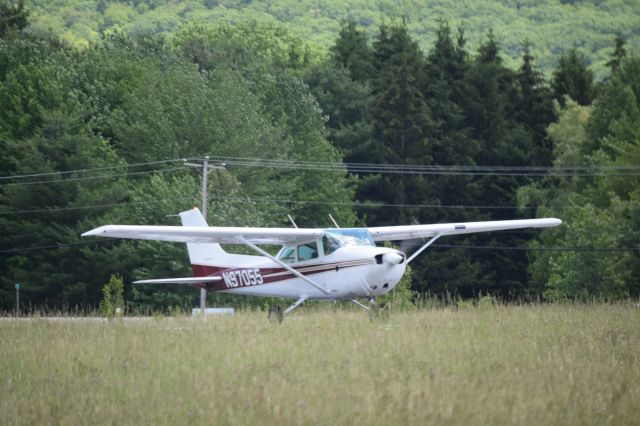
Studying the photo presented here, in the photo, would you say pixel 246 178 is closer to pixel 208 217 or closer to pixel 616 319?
pixel 208 217

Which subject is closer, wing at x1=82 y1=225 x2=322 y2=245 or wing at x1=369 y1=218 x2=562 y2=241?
wing at x1=82 y1=225 x2=322 y2=245

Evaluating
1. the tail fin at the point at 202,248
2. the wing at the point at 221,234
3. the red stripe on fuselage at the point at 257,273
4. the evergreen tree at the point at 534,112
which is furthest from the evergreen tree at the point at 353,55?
the wing at the point at 221,234

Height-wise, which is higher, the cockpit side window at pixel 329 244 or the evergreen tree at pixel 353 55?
the cockpit side window at pixel 329 244

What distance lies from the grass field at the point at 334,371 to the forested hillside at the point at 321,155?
2723 cm

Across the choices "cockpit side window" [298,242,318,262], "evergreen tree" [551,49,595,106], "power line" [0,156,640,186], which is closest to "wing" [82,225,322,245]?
"cockpit side window" [298,242,318,262]

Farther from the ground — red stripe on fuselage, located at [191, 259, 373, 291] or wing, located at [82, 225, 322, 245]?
wing, located at [82, 225, 322, 245]

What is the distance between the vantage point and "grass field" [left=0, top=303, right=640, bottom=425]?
40.9 feet

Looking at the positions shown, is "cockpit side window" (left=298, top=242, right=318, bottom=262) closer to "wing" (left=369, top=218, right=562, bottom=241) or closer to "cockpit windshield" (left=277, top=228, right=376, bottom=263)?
"cockpit windshield" (left=277, top=228, right=376, bottom=263)

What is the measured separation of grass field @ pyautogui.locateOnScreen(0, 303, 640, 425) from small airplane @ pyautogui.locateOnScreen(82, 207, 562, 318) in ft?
9.67

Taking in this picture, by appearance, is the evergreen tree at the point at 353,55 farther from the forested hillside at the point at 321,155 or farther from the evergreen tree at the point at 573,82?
the evergreen tree at the point at 573,82

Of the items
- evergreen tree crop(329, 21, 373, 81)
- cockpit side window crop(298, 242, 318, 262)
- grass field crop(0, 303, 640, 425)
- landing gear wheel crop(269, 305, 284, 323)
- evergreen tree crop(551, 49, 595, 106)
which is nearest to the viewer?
grass field crop(0, 303, 640, 425)

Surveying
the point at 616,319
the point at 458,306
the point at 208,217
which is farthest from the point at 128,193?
the point at 616,319

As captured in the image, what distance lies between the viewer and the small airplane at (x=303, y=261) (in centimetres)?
2397

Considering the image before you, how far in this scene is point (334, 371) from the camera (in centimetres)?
1492
